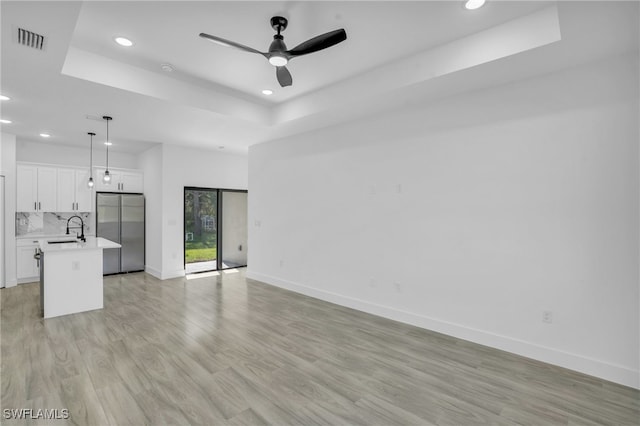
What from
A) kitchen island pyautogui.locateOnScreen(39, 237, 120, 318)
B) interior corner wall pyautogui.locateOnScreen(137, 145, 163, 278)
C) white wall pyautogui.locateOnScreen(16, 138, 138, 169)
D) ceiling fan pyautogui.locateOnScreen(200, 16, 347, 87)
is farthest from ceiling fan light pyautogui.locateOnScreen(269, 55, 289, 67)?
white wall pyautogui.locateOnScreen(16, 138, 138, 169)

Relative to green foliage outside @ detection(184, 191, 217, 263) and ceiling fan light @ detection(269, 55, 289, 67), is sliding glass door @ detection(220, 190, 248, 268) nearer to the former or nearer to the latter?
green foliage outside @ detection(184, 191, 217, 263)

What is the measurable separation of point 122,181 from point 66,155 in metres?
1.20

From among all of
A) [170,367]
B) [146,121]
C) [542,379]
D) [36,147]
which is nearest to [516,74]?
[542,379]

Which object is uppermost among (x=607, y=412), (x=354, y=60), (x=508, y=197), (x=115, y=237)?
(x=354, y=60)

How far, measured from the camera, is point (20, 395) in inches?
94.0

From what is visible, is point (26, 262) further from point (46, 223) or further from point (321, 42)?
point (321, 42)

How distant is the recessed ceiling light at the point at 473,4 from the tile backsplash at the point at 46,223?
25.7 ft

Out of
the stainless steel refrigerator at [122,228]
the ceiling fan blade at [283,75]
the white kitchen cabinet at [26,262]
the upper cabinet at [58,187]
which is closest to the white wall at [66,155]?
the upper cabinet at [58,187]

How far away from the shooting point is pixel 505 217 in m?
3.28

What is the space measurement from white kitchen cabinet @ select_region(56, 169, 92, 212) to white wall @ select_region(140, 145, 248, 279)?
115 centimetres

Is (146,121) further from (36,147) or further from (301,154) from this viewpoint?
(36,147)

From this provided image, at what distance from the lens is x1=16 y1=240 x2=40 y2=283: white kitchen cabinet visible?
19.1 feet

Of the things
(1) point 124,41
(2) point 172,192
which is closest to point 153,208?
(2) point 172,192

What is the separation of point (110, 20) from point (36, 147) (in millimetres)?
5436
